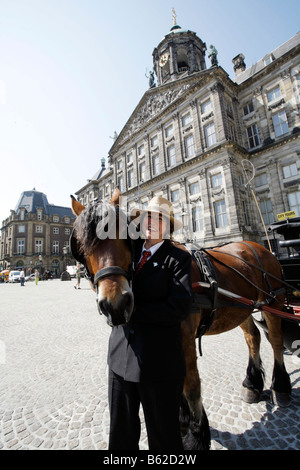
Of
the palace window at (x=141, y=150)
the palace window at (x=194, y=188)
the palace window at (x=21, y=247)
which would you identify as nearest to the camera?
the palace window at (x=194, y=188)

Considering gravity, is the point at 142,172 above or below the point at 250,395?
above

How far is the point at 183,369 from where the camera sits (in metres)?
1.38

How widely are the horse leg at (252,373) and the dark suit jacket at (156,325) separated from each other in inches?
89.9

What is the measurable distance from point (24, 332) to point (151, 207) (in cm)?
672

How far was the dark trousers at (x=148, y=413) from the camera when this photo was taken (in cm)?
129

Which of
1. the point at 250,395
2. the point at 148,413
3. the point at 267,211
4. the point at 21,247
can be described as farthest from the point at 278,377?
the point at 21,247

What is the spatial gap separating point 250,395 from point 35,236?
2407 inches

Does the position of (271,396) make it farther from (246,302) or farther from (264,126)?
(264,126)

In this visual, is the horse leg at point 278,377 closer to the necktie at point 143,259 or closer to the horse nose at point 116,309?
the necktie at point 143,259

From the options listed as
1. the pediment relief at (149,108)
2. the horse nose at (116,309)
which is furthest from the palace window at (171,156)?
the horse nose at (116,309)

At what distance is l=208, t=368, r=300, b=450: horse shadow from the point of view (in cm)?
213

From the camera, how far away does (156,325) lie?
142 centimetres

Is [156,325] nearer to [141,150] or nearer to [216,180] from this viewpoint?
[216,180]
